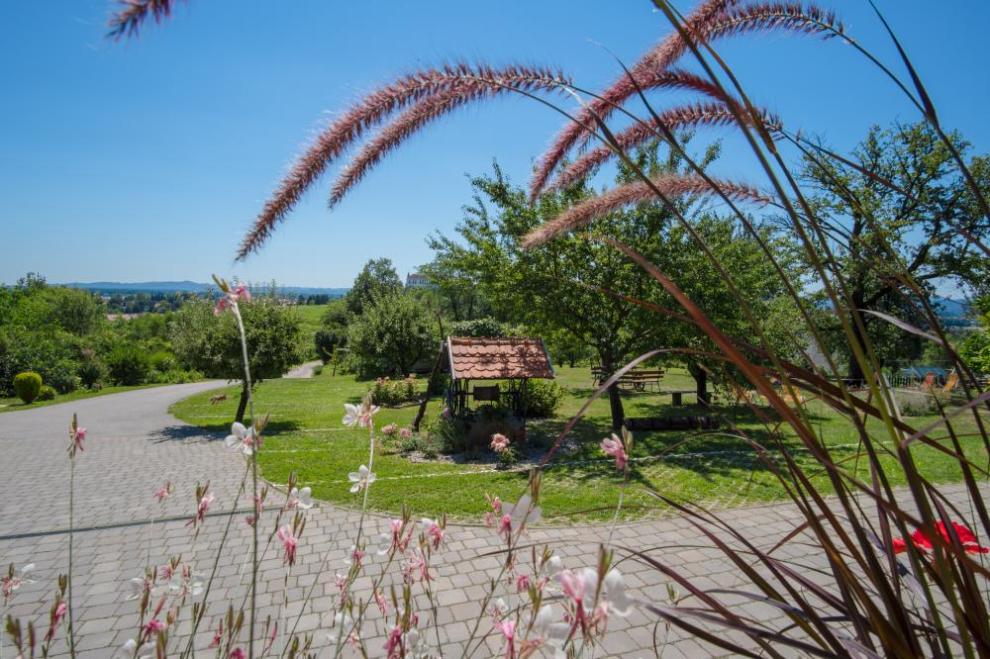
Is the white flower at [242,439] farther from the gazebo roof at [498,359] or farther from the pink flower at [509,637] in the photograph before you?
the gazebo roof at [498,359]

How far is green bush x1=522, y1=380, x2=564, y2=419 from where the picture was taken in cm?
1573

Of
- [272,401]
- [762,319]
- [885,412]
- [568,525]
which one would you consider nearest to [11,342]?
[272,401]

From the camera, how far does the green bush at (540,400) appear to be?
1573cm

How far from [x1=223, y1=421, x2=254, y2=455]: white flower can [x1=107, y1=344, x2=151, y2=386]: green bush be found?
35055 millimetres

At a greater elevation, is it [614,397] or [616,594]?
[616,594]

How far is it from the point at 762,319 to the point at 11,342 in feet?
107

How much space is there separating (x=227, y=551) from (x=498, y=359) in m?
6.57

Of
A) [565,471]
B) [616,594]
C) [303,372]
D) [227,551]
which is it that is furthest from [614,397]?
[303,372]

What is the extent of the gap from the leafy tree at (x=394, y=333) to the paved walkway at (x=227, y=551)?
14.4 m

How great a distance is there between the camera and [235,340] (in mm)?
13586

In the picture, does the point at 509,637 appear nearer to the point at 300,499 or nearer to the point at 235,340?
the point at 300,499

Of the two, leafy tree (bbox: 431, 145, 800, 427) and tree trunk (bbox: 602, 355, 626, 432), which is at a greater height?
leafy tree (bbox: 431, 145, 800, 427)

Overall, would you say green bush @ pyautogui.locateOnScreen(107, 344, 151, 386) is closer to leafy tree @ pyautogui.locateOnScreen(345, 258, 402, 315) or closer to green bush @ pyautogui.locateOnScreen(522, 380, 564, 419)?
leafy tree @ pyautogui.locateOnScreen(345, 258, 402, 315)

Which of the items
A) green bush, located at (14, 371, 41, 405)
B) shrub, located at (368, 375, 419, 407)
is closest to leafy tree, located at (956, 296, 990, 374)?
shrub, located at (368, 375, 419, 407)
